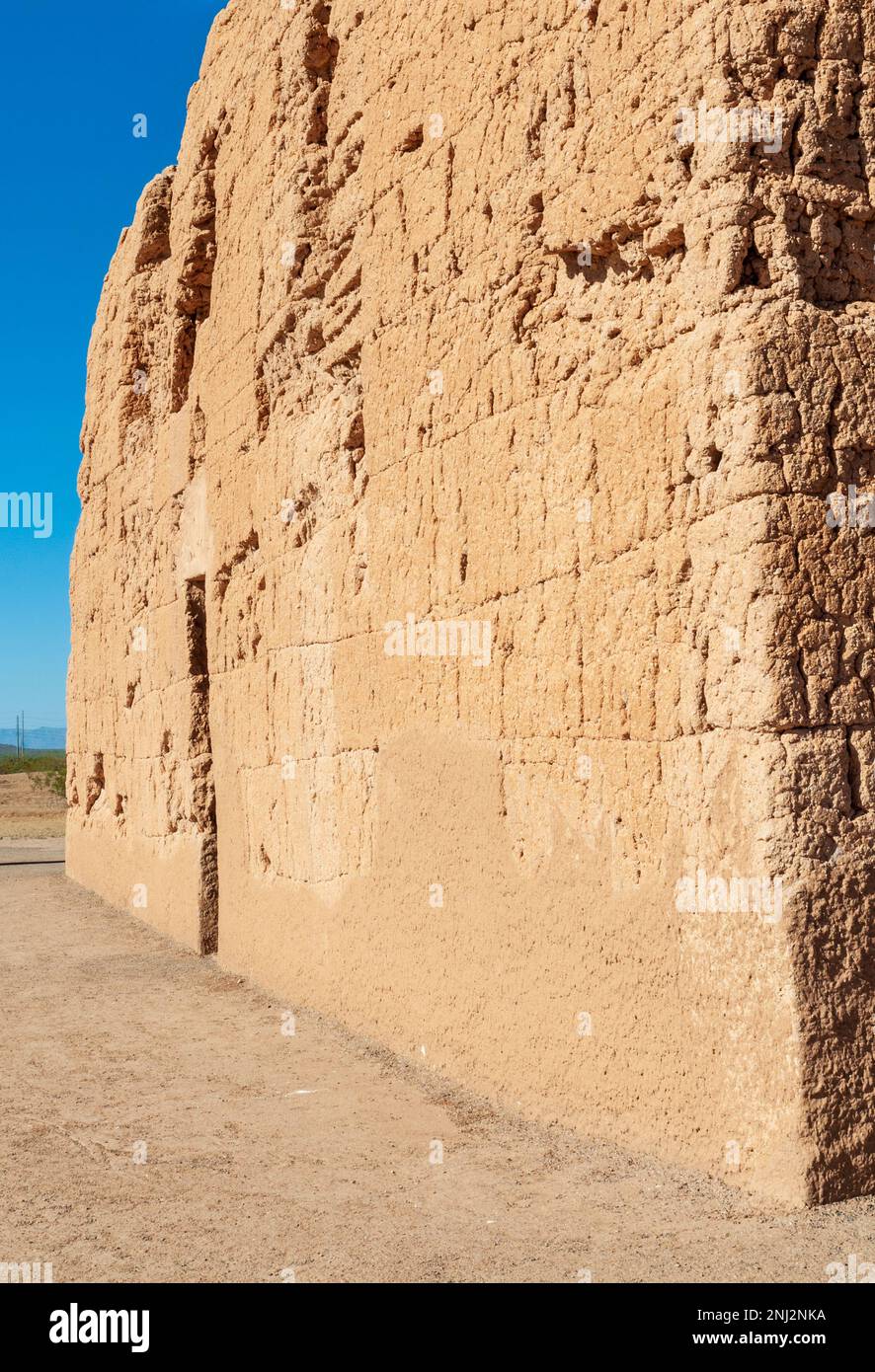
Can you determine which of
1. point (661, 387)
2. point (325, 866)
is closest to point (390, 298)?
point (661, 387)

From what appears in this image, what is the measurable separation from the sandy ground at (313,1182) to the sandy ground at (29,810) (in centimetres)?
1465

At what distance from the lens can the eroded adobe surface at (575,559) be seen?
10.7ft

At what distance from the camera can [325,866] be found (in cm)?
577

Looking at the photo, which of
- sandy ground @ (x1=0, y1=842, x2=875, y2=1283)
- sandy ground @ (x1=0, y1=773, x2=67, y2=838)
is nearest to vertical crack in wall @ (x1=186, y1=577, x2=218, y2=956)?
sandy ground @ (x1=0, y1=842, x2=875, y2=1283)

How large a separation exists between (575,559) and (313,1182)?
1960 mm

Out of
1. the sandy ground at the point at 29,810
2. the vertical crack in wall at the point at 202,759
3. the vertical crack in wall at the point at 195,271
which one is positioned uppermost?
the vertical crack in wall at the point at 195,271

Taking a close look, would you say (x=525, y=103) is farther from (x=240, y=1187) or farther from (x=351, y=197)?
(x=240, y=1187)

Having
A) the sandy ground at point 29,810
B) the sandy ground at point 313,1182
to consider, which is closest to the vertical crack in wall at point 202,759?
the sandy ground at point 313,1182

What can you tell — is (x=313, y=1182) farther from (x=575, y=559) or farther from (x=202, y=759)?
(x=202, y=759)

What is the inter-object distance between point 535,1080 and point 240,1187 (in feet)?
3.21

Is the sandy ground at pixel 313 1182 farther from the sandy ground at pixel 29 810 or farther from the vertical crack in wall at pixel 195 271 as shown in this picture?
the sandy ground at pixel 29 810

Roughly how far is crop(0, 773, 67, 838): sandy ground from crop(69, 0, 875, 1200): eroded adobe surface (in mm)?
14059

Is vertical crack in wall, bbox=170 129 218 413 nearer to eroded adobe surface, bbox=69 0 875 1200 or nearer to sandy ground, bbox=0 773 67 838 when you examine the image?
eroded adobe surface, bbox=69 0 875 1200

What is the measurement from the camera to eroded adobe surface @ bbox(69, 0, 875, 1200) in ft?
10.7
